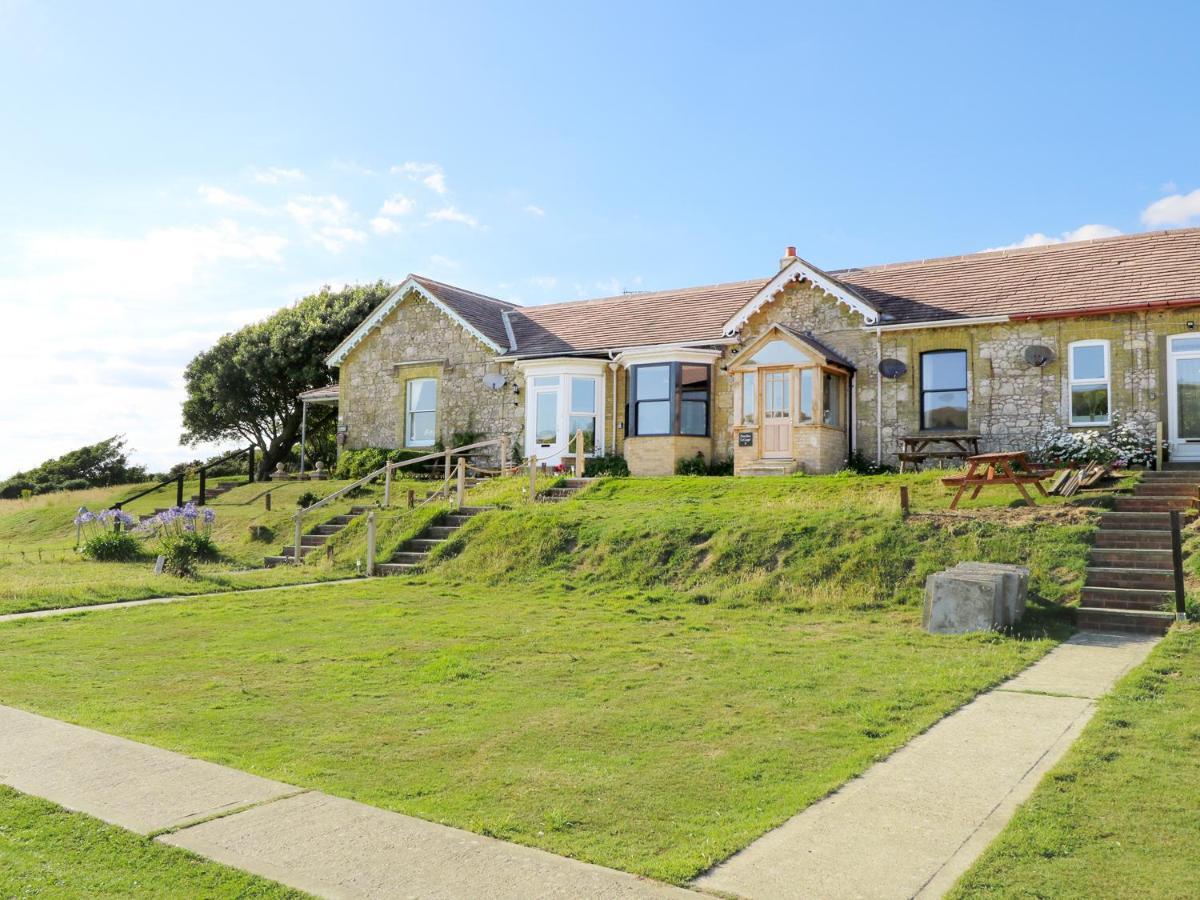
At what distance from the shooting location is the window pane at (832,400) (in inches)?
876

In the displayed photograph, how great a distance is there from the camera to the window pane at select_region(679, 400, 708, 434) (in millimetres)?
24766

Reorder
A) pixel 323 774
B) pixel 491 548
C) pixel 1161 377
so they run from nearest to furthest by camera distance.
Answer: pixel 323 774
pixel 491 548
pixel 1161 377

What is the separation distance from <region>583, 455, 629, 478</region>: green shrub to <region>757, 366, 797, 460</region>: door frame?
4116mm

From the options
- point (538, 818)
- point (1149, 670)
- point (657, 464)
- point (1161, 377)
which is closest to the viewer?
point (538, 818)

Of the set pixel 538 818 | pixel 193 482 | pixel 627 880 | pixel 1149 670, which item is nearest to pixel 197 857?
pixel 538 818

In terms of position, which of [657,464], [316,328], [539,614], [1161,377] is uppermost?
[316,328]

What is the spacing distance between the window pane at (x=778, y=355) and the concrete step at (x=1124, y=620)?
11.2 metres

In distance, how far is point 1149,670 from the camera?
28.6 feet

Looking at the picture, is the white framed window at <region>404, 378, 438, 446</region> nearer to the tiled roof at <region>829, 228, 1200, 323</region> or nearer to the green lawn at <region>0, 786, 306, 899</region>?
the tiled roof at <region>829, 228, 1200, 323</region>

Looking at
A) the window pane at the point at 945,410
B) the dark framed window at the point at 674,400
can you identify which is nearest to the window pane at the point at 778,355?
the dark framed window at the point at 674,400

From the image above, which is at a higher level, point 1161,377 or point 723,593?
point 1161,377

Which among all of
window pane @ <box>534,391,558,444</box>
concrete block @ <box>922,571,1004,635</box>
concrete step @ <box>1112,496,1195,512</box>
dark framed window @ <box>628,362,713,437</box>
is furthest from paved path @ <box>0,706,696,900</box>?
window pane @ <box>534,391,558,444</box>

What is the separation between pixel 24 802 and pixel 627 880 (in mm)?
3479

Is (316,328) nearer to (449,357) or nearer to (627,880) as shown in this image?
(449,357)
